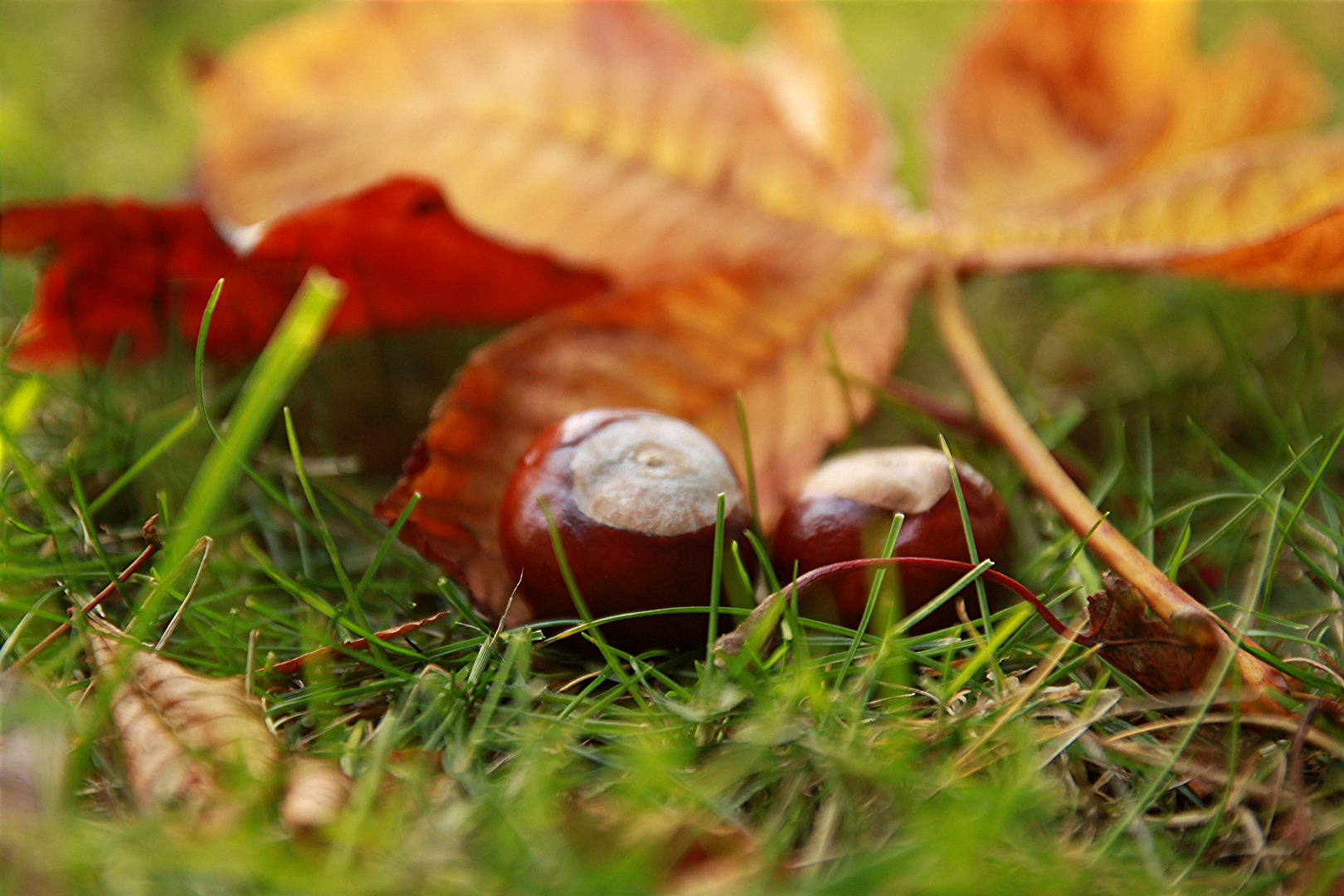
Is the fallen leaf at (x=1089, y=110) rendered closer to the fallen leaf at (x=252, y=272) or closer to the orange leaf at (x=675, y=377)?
the orange leaf at (x=675, y=377)

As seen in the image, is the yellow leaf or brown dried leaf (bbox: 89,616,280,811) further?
the yellow leaf

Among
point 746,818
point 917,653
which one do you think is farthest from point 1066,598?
point 746,818

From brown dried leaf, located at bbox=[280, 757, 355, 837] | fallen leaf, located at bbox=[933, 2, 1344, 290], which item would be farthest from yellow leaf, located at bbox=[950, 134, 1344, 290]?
brown dried leaf, located at bbox=[280, 757, 355, 837]

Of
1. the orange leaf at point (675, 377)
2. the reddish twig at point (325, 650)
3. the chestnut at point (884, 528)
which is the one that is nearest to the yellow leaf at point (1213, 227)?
the orange leaf at point (675, 377)

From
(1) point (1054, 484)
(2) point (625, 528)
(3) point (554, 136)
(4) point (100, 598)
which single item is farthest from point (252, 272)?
(1) point (1054, 484)

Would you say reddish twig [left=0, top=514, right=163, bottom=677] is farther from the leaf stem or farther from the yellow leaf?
the yellow leaf

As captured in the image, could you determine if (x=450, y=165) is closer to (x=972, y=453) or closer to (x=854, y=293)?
(x=854, y=293)

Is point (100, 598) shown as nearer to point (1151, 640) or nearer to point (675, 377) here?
point (675, 377)
